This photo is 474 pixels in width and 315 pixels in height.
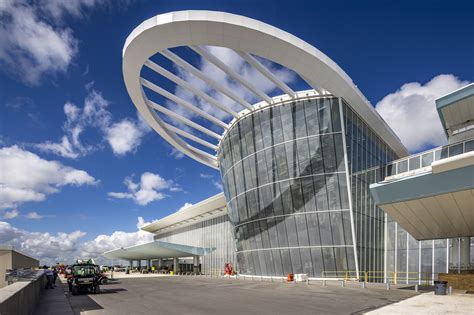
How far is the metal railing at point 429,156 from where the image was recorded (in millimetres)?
29173

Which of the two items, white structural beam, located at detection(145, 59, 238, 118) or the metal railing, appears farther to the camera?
the metal railing

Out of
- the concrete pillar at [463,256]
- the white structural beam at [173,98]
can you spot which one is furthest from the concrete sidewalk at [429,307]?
the white structural beam at [173,98]

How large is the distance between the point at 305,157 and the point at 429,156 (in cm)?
1088

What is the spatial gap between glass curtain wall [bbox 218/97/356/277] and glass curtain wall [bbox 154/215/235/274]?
1795 centimetres

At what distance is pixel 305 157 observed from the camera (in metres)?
32.7

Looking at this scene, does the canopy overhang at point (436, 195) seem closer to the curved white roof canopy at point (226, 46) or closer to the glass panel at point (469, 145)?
the glass panel at point (469, 145)

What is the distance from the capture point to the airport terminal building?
22.6 meters

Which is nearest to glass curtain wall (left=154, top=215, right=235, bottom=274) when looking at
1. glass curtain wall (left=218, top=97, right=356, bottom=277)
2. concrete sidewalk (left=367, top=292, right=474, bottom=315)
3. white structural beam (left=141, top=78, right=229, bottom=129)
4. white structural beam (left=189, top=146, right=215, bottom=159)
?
white structural beam (left=189, top=146, right=215, bottom=159)

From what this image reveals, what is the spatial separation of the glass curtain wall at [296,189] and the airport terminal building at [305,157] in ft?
0.28

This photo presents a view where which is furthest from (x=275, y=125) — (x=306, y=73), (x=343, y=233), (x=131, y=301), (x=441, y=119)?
(x=131, y=301)

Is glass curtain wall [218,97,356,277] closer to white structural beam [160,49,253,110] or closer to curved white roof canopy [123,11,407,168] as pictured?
curved white roof canopy [123,11,407,168]

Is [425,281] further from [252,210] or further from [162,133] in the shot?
[162,133]

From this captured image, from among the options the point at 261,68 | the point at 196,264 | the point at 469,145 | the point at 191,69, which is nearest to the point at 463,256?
the point at 469,145

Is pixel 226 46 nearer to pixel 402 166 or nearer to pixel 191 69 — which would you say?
pixel 191 69
